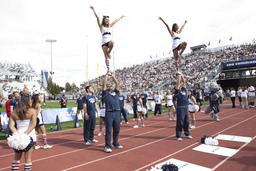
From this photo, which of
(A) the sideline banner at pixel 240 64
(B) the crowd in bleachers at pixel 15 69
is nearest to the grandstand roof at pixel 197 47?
(A) the sideline banner at pixel 240 64

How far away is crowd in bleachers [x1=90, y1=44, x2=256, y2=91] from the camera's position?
92.4 feet

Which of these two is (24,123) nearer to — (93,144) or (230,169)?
(93,144)

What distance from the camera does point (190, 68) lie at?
3180cm

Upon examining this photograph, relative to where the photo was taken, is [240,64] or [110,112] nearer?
[110,112]

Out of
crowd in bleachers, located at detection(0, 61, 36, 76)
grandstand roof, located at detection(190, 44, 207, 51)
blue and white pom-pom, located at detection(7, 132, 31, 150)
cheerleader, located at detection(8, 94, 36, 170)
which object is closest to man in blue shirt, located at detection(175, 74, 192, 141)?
cheerleader, located at detection(8, 94, 36, 170)

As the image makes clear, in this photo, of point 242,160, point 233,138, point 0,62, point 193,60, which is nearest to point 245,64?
point 193,60

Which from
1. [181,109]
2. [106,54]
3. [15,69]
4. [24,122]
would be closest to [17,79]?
[15,69]

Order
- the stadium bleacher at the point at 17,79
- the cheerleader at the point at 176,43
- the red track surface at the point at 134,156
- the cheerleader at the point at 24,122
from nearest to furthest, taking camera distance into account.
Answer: the cheerleader at the point at 24,122, the red track surface at the point at 134,156, the cheerleader at the point at 176,43, the stadium bleacher at the point at 17,79

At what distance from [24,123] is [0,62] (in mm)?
63937

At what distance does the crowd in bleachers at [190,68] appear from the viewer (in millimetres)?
28156

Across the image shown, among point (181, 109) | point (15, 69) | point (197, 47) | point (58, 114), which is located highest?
point (197, 47)

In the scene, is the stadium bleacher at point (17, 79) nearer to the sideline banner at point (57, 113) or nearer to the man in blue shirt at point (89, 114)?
the sideline banner at point (57, 113)

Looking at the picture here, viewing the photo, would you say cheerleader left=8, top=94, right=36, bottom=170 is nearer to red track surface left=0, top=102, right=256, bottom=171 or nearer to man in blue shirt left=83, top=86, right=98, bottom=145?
red track surface left=0, top=102, right=256, bottom=171

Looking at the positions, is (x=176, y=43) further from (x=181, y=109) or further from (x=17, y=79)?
(x=17, y=79)
